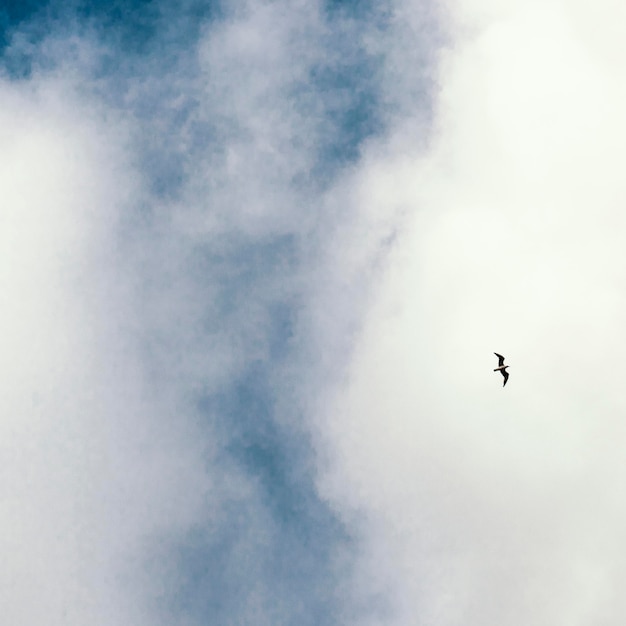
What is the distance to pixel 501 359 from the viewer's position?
149m

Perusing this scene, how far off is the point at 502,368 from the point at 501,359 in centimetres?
421

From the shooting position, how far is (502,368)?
478ft
